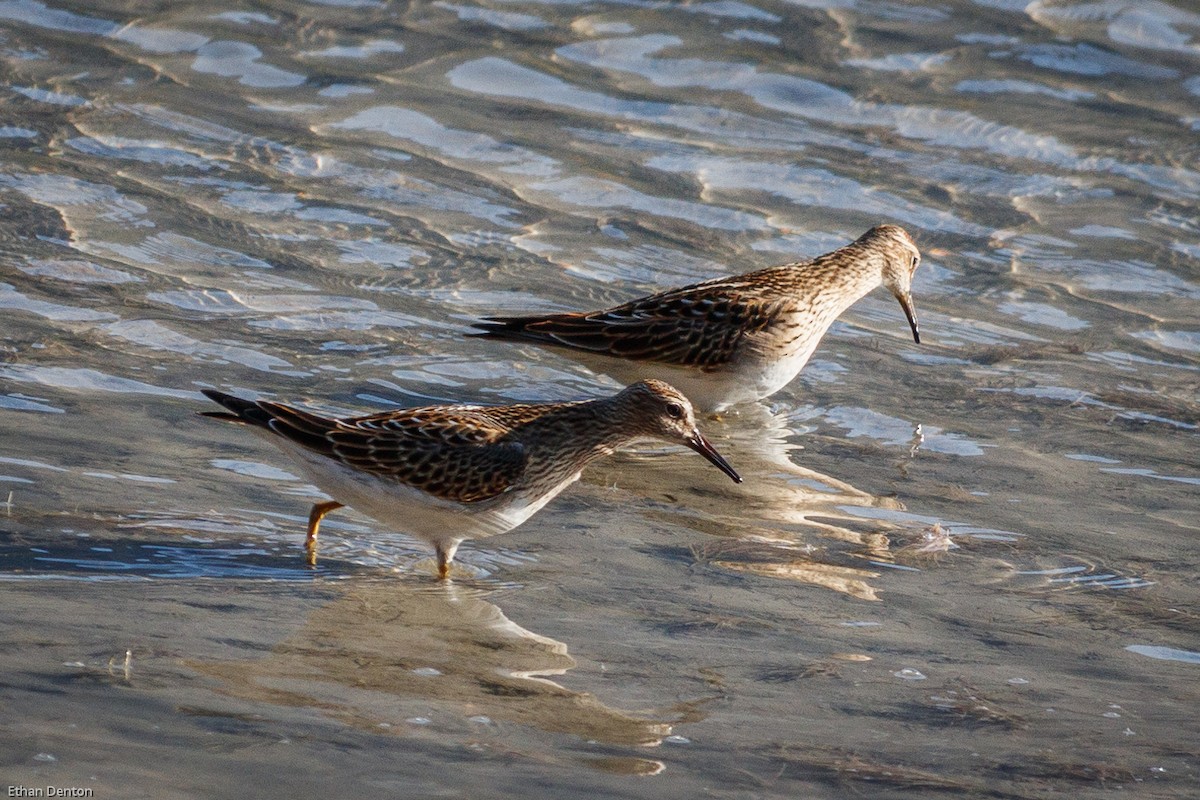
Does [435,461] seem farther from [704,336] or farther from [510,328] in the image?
[704,336]

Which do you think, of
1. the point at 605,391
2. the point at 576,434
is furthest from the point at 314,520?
the point at 605,391

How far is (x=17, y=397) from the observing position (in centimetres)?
689

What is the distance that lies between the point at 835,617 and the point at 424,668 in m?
1.51

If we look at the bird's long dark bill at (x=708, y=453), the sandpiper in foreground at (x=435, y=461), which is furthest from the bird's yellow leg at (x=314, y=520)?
the bird's long dark bill at (x=708, y=453)

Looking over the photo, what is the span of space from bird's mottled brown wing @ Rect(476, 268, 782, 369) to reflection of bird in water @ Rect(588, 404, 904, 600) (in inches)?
19.2

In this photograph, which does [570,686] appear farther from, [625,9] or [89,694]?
[625,9]

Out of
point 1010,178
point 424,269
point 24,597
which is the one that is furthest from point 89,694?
point 1010,178

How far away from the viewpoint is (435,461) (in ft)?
20.0

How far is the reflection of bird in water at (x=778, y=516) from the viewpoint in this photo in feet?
20.4

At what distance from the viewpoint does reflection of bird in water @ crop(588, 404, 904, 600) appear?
6219 millimetres

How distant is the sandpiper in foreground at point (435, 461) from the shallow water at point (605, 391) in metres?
0.22

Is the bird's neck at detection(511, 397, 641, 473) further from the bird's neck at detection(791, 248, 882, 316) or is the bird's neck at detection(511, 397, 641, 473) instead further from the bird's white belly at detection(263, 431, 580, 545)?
the bird's neck at detection(791, 248, 882, 316)

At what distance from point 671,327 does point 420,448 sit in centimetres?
227

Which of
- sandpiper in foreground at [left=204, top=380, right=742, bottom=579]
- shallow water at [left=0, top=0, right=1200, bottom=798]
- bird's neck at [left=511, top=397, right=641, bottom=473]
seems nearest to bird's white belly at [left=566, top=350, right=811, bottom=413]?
shallow water at [left=0, top=0, right=1200, bottom=798]
